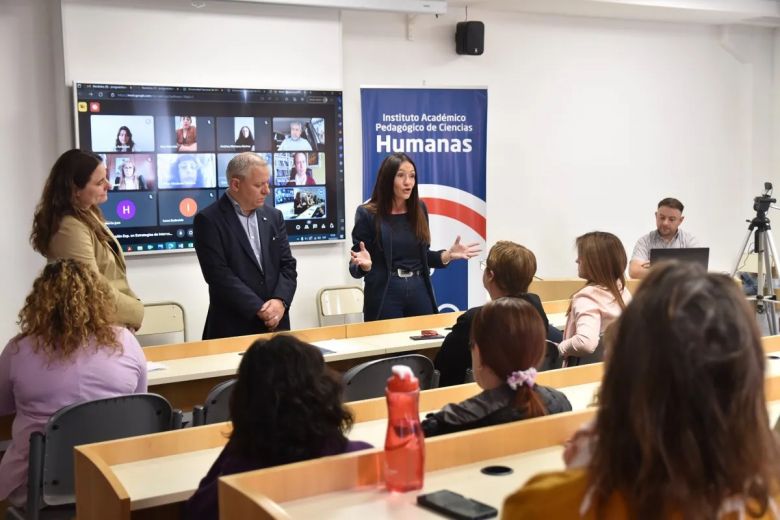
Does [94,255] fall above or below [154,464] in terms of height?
above

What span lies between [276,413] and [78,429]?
3.84 feet

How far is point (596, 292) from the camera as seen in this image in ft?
12.8

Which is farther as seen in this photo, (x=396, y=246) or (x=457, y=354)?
(x=396, y=246)

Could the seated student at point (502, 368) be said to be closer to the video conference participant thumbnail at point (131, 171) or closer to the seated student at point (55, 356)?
the seated student at point (55, 356)

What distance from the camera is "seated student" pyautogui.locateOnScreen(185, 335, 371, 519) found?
6.47ft

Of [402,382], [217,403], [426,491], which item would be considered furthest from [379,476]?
[217,403]

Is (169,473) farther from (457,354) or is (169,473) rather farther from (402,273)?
(402,273)

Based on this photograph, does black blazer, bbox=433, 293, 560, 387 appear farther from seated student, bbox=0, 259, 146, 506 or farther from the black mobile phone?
the black mobile phone

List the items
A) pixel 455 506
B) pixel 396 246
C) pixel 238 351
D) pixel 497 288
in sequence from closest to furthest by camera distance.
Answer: pixel 455 506
pixel 497 288
pixel 238 351
pixel 396 246

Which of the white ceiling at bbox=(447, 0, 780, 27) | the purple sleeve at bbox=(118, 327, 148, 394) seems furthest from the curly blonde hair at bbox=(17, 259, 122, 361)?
the white ceiling at bbox=(447, 0, 780, 27)

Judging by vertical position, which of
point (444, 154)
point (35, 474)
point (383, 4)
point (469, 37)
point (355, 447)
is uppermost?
point (383, 4)

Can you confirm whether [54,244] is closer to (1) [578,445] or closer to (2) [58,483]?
(2) [58,483]

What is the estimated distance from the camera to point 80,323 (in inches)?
114

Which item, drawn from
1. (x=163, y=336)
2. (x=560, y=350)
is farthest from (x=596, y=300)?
(x=163, y=336)
